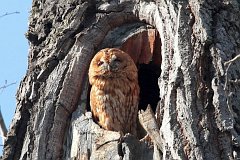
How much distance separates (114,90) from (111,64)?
0.22 m

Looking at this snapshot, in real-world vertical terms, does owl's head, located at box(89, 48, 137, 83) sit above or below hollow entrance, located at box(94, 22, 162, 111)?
below

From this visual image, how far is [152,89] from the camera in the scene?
246 inches

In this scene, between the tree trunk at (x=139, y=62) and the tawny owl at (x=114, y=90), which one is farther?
the tawny owl at (x=114, y=90)

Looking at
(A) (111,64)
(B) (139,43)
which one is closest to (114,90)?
(A) (111,64)

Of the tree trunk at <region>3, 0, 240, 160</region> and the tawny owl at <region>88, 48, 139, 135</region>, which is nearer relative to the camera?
the tree trunk at <region>3, 0, 240, 160</region>

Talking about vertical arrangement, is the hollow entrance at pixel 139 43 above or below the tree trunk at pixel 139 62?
above

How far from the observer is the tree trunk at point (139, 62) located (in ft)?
14.5

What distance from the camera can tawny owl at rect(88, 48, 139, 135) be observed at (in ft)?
18.1

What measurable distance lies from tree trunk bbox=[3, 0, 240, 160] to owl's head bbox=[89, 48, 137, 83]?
63 mm

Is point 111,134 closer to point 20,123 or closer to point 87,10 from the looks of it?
point 20,123

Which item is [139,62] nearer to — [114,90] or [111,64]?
[111,64]

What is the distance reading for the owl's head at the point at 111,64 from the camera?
5.59 meters

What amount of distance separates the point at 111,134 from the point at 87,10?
1.01m

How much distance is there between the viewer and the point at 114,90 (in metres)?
5.71
